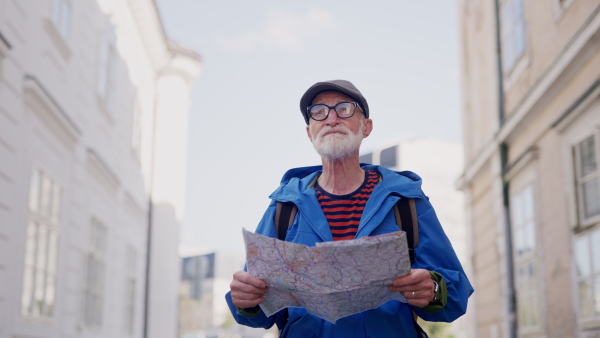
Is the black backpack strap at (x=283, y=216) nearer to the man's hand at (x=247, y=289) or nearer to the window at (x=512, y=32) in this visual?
the man's hand at (x=247, y=289)

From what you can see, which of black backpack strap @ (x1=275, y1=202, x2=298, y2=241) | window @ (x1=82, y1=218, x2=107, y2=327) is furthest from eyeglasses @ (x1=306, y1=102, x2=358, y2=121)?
window @ (x1=82, y1=218, x2=107, y2=327)

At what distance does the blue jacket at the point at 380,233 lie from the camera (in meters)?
2.55


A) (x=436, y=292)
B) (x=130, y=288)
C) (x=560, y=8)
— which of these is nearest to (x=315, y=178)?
(x=436, y=292)

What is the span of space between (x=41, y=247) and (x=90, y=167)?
2.55 metres

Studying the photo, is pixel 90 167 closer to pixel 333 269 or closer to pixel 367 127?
pixel 367 127

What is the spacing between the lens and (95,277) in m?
10.6

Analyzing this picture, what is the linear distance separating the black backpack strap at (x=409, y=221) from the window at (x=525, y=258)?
7.13 metres

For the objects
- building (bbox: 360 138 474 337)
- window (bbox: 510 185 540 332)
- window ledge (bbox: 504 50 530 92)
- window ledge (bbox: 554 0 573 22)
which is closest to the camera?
window ledge (bbox: 554 0 573 22)

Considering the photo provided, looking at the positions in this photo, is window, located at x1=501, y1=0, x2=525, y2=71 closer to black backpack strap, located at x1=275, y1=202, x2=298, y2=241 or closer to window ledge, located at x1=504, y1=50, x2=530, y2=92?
window ledge, located at x1=504, y1=50, x2=530, y2=92

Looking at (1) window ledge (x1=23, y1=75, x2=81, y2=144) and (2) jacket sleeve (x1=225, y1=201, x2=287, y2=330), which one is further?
(1) window ledge (x1=23, y1=75, x2=81, y2=144)

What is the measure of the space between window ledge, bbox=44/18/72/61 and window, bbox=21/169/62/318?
144 cm

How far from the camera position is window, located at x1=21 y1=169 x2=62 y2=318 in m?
7.15

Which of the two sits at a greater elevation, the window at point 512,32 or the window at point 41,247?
the window at point 512,32

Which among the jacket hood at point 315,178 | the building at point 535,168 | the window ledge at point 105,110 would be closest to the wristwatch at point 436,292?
the jacket hood at point 315,178
